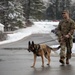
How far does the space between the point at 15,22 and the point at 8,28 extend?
202 cm

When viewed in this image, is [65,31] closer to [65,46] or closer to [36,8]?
[65,46]

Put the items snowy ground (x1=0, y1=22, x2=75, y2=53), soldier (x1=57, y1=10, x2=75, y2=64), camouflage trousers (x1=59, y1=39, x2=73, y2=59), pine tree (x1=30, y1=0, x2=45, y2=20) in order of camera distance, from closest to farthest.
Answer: soldier (x1=57, y1=10, x2=75, y2=64) → camouflage trousers (x1=59, y1=39, x2=73, y2=59) → snowy ground (x1=0, y1=22, x2=75, y2=53) → pine tree (x1=30, y1=0, x2=45, y2=20)

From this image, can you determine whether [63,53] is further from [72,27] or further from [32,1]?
[32,1]

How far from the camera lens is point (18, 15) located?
6297 centimetres

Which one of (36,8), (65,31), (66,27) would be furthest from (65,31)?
(36,8)

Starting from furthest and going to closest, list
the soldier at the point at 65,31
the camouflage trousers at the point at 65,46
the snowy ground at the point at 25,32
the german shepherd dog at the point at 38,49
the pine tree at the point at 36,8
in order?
the pine tree at the point at 36,8, the snowy ground at the point at 25,32, the camouflage trousers at the point at 65,46, the soldier at the point at 65,31, the german shepherd dog at the point at 38,49

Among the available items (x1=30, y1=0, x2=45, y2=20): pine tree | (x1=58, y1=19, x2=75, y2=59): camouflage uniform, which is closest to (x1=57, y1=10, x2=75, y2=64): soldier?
(x1=58, y1=19, x2=75, y2=59): camouflage uniform

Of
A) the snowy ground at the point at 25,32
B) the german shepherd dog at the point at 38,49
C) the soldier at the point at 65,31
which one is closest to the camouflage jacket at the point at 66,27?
the soldier at the point at 65,31

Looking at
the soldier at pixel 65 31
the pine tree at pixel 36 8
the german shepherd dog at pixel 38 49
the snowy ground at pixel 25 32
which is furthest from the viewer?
the pine tree at pixel 36 8

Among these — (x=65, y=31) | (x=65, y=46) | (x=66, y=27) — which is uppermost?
(x=66, y=27)

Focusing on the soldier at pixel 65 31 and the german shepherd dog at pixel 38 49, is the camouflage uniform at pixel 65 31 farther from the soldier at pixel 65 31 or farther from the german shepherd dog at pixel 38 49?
the german shepherd dog at pixel 38 49

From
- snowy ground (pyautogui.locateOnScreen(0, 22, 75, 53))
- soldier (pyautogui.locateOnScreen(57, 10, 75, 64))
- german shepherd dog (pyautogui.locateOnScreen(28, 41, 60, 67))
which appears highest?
soldier (pyautogui.locateOnScreen(57, 10, 75, 64))

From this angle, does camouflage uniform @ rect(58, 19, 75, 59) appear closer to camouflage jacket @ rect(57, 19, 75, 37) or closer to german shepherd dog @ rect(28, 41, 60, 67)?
camouflage jacket @ rect(57, 19, 75, 37)

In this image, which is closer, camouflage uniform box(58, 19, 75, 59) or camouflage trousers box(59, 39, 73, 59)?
camouflage uniform box(58, 19, 75, 59)
